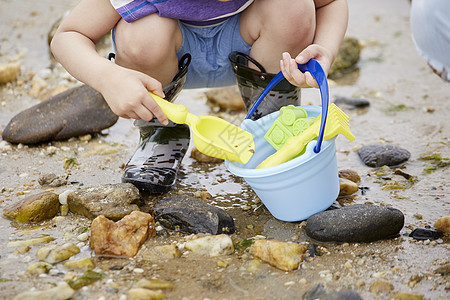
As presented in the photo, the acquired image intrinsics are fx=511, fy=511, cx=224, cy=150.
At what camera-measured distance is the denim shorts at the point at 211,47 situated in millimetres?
2061

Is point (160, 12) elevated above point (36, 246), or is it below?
above

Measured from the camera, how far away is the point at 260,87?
80.1 inches

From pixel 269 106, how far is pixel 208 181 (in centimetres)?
40

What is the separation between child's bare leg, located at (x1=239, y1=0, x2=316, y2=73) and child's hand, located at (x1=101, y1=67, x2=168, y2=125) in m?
0.52

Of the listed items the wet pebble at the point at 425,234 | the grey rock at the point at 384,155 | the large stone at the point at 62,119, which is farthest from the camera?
the large stone at the point at 62,119

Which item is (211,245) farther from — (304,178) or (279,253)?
(304,178)

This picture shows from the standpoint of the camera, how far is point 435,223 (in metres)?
1.66

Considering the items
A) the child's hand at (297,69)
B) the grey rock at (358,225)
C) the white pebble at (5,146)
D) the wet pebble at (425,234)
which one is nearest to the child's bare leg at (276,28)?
the child's hand at (297,69)

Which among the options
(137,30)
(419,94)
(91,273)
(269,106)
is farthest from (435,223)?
(419,94)

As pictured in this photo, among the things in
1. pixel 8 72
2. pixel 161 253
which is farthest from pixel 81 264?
Answer: pixel 8 72

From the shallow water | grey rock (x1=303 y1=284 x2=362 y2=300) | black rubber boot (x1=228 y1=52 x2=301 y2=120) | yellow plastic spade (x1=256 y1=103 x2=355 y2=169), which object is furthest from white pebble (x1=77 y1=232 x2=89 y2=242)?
black rubber boot (x1=228 y1=52 x2=301 y2=120)

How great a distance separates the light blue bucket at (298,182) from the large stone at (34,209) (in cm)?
64

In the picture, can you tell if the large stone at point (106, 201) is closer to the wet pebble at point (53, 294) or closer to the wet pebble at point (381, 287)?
the wet pebble at point (53, 294)

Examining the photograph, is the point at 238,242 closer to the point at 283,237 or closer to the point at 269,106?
the point at 283,237
